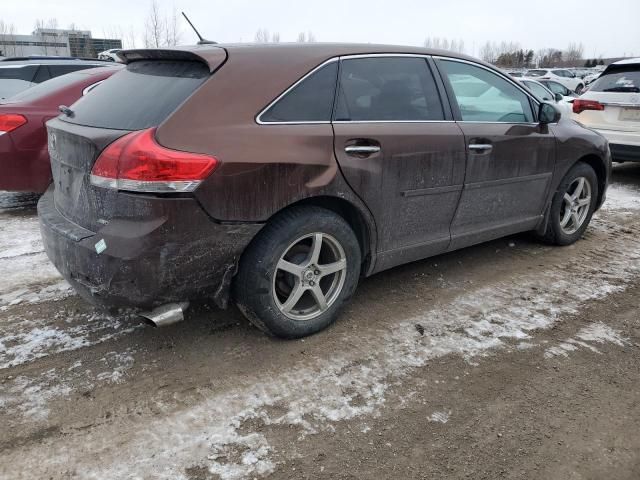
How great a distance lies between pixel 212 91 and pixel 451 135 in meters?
1.66

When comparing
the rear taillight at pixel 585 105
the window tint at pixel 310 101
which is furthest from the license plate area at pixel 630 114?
the window tint at pixel 310 101

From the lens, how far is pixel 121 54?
3.39 m

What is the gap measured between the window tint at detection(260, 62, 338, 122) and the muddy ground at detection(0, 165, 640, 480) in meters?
1.30

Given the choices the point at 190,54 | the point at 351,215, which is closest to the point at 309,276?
the point at 351,215

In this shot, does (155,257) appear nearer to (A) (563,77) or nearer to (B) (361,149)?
(B) (361,149)

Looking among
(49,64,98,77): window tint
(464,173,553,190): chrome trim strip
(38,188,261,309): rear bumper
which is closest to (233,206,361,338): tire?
(38,188,261,309): rear bumper

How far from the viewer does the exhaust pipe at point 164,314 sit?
2715 millimetres

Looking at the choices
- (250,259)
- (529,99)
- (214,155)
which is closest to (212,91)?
(214,155)

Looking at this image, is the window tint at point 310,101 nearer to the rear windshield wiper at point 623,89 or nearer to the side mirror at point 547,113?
the side mirror at point 547,113

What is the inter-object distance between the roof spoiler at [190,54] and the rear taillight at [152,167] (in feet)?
1.75

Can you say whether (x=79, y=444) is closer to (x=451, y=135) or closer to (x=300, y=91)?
(x=300, y=91)

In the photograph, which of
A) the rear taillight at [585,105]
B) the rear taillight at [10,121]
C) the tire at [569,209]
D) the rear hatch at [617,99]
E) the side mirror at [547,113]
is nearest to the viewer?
the side mirror at [547,113]

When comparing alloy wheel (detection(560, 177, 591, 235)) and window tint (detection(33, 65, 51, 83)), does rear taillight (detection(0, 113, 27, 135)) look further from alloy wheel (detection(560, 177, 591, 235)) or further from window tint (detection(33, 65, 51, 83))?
alloy wheel (detection(560, 177, 591, 235))

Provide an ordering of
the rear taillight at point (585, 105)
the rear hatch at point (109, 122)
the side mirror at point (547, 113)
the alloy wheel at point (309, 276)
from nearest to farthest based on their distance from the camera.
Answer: the rear hatch at point (109, 122) < the alloy wheel at point (309, 276) < the side mirror at point (547, 113) < the rear taillight at point (585, 105)
